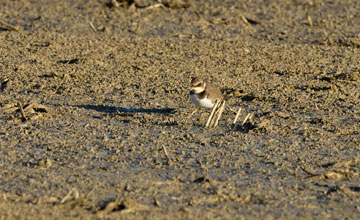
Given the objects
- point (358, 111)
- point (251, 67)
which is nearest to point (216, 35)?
point (251, 67)

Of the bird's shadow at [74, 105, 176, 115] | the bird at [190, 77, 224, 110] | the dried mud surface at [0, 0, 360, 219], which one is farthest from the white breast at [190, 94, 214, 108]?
the bird's shadow at [74, 105, 176, 115]

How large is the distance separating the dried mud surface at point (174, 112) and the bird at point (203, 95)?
8.6 inches

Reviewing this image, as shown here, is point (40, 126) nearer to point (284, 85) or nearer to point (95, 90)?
point (95, 90)

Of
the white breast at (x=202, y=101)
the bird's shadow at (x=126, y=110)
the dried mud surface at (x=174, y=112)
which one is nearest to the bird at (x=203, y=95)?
the white breast at (x=202, y=101)

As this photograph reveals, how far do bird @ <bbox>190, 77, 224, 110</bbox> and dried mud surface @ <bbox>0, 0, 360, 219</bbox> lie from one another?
0.22 meters

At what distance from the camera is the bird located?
804 cm

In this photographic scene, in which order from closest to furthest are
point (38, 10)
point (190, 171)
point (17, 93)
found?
point (190, 171) → point (17, 93) → point (38, 10)

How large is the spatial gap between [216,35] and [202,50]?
1173 millimetres

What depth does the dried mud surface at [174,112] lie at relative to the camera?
231 inches

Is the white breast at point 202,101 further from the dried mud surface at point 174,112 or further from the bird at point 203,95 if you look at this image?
the dried mud surface at point 174,112

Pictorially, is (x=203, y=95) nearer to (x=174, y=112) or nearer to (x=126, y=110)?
(x=174, y=112)

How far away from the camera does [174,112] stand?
27.5ft

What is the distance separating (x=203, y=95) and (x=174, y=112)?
0.51m

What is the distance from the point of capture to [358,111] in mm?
8422
